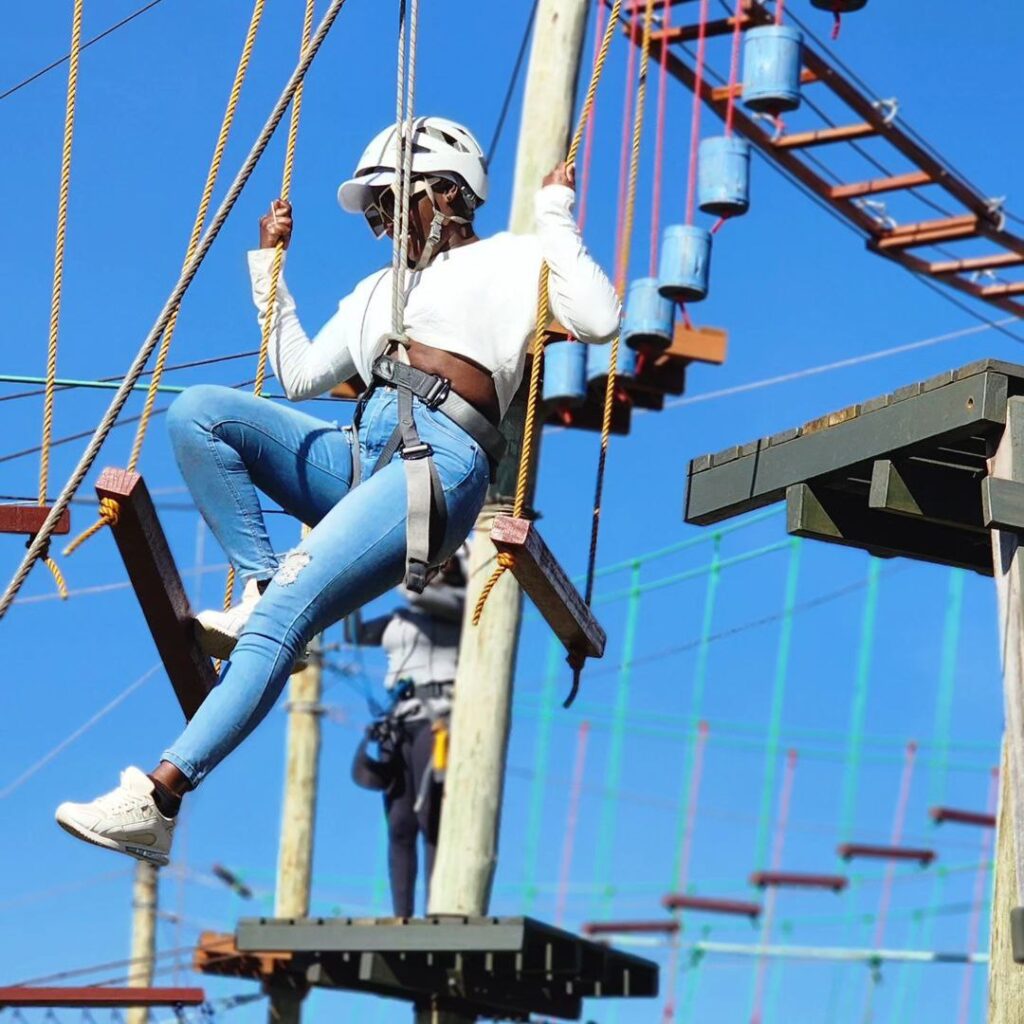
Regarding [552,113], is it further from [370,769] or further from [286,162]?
[286,162]

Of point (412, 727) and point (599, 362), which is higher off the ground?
point (599, 362)

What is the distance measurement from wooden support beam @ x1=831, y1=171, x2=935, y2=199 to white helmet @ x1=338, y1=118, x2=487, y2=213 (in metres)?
10.1

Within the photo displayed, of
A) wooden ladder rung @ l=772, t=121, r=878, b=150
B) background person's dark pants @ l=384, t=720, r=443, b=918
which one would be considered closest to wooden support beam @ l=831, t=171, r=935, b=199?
wooden ladder rung @ l=772, t=121, r=878, b=150

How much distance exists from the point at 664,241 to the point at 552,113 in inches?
61.8

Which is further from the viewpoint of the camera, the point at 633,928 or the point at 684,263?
the point at 633,928

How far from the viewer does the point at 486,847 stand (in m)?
11.2

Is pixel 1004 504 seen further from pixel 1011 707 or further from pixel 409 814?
pixel 409 814

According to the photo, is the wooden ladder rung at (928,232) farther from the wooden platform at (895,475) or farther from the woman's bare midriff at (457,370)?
the woman's bare midriff at (457,370)

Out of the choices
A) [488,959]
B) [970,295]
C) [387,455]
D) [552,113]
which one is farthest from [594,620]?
[970,295]

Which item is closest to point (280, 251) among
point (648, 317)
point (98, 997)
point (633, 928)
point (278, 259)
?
point (278, 259)

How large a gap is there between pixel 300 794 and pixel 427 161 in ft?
31.0

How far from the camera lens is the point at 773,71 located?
46.3 feet

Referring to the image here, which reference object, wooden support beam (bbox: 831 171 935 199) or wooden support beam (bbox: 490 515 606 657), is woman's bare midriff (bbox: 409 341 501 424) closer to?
wooden support beam (bbox: 490 515 606 657)

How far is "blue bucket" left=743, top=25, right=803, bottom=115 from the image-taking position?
1409cm
